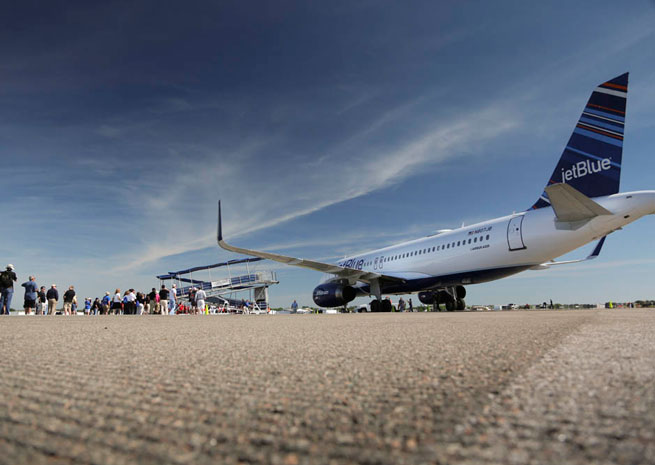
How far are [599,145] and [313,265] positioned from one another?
39.9 ft

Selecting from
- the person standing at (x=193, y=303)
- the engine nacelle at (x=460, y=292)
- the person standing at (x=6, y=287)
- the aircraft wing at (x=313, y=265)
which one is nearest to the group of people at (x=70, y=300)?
the person standing at (x=6, y=287)

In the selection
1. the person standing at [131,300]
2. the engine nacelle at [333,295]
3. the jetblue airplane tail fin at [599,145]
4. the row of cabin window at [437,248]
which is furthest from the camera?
the person standing at [131,300]

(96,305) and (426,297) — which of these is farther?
(96,305)

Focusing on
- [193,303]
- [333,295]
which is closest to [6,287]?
[333,295]

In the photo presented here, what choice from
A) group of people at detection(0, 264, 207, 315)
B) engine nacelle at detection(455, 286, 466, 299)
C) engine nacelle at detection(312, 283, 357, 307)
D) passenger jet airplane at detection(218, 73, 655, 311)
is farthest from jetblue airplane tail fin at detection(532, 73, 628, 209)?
group of people at detection(0, 264, 207, 315)

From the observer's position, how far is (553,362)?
2033mm

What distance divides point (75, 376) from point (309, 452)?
1.55 meters

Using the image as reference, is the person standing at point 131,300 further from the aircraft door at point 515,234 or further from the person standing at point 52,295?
the aircraft door at point 515,234

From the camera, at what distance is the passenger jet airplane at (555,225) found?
11719 mm

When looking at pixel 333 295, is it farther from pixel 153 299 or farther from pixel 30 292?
pixel 30 292

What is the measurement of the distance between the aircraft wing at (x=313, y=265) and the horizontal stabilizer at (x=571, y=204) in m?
8.17

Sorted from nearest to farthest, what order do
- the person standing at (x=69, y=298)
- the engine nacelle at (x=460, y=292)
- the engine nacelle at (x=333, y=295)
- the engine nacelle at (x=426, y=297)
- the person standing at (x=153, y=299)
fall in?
1. the person standing at (x=69, y=298)
2. the engine nacelle at (x=460, y=292)
3. the engine nacelle at (x=333, y=295)
4. the engine nacelle at (x=426, y=297)
5. the person standing at (x=153, y=299)

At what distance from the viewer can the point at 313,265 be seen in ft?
59.5

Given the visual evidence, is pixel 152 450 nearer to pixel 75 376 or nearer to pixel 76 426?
pixel 76 426
